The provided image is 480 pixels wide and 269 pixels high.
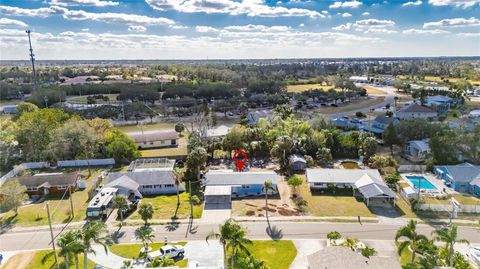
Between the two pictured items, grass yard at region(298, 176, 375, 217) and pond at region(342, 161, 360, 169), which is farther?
pond at region(342, 161, 360, 169)

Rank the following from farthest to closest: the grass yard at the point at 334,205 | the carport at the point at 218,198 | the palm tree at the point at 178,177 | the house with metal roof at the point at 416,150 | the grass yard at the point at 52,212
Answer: the house with metal roof at the point at 416,150 → the palm tree at the point at 178,177 → the carport at the point at 218,198 → the grass yard at the point at 334,205 → the grass yard at the point at 52,212

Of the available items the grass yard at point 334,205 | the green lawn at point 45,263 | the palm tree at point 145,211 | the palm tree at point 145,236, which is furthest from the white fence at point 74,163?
the grass yard at point 334,205

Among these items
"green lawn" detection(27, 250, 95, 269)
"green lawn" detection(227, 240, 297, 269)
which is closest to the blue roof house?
"green lawn" detection(227, 240, 297, 269)

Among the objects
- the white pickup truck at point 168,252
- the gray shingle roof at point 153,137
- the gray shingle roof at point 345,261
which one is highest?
the gray shingle roof at point 153,137

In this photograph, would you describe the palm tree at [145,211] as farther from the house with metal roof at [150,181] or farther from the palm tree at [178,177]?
the house with metal roof at [150,181]

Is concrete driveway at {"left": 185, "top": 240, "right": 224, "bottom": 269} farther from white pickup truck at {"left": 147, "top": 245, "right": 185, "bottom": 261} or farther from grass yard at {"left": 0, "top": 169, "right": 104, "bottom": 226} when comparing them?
grass yard at {"left": 0, "top": 169, "right": 104, "bottom": 226}

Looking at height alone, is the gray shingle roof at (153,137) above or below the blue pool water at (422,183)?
above

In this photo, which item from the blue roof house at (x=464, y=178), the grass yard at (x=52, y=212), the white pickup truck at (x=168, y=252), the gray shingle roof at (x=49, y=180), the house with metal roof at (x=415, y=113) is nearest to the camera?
the white pickup truck at (x=168, y=252)
